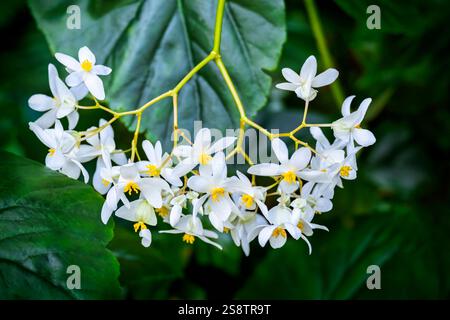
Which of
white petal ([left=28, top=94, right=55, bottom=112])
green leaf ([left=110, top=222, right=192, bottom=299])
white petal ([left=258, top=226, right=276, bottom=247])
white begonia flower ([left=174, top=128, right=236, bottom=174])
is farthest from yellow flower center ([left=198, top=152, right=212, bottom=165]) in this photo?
green leaf ([left=110, top=222, right=192, bottom=299])

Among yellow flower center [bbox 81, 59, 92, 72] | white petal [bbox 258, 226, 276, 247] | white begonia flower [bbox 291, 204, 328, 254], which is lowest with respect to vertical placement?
white petal [bbox 258, 226, 276, 247]

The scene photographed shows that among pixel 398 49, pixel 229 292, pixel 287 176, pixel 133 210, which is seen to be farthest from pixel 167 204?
pixel 398 49

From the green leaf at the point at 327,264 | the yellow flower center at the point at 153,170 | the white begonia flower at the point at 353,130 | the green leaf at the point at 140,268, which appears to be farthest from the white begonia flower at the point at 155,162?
the green leaf at the point at 327,264

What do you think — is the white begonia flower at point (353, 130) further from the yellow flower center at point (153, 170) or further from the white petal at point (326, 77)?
the yellow flower center at point (153, 170)

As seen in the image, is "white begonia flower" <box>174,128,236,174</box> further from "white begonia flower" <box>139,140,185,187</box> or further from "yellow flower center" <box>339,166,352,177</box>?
"yellow flower center" <box>339,166,352,177</box>

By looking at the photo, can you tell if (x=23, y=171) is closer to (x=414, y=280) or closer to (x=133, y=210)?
(x=133, y=210)

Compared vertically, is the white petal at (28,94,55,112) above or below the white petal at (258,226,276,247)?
above

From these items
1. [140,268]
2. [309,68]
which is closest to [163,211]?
[309,68]
